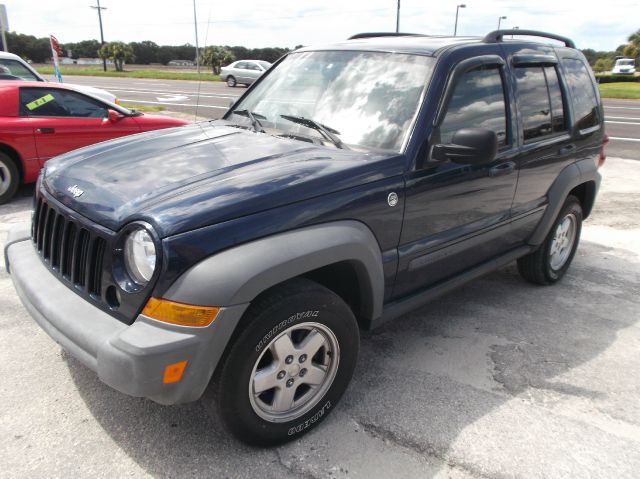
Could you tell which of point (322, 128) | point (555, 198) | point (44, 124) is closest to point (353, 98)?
point (322, 128)

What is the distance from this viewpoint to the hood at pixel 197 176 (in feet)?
7.32

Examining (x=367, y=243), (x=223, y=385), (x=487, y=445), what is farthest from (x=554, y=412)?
(x=223, y=385)

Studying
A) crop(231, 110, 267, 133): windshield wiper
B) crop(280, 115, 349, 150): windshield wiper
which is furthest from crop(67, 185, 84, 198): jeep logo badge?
crop(280, 115, 349, 150): windshield wiper

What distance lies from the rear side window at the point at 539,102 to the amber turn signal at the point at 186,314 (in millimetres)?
2595

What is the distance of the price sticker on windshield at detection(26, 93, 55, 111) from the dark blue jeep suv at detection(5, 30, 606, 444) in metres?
3.89

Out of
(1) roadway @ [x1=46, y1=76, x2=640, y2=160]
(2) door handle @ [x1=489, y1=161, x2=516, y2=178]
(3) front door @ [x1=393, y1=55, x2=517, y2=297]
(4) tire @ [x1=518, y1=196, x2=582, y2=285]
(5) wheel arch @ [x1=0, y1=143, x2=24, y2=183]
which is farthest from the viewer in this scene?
(1) roadway @ [x1=46, y1=76, x2=640, y2=160]

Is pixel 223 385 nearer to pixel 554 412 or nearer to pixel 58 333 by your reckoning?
pixel 58 333

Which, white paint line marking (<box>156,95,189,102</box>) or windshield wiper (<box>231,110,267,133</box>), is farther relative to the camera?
white paint line marking (<box>156,95,189,102</box>)

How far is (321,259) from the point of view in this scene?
7.84 ft

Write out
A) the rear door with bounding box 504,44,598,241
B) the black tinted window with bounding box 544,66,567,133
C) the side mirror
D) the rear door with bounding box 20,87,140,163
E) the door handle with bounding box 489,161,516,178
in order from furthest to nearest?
the side mirror → the rear door with bounding box 20,87,140,163 → the black tinted window with bounding box 544,66,567,133 → the rear door with bounding box 504,44,598,241 → the door handle with bounding box 489,161,516,178

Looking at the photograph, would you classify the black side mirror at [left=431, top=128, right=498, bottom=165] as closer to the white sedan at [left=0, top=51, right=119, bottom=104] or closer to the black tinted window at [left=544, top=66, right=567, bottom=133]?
the black tinted window at [left=544, top=66, right=567, bottom=133]

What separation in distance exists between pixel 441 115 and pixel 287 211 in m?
1.20

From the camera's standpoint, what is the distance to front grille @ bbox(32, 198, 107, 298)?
235 cm

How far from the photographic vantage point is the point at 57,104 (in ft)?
22.2
